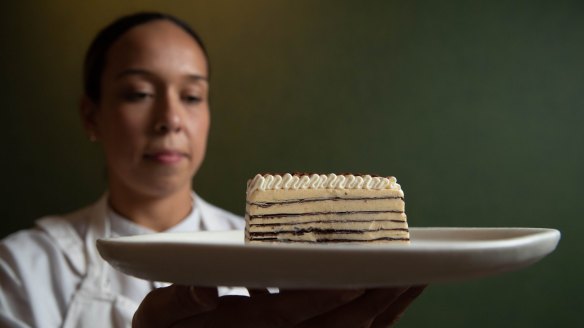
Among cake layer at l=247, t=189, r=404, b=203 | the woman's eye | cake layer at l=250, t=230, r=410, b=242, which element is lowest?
cake layer at l=250, t=230, r=410, b=242

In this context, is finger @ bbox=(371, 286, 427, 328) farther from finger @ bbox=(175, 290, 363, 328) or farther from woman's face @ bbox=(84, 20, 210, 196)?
woman's face @ bbox=(84, 20, 210, 196)

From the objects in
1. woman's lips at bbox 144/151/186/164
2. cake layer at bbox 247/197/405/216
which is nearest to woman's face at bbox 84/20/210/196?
woman's lips at bbox 144/151/186/164

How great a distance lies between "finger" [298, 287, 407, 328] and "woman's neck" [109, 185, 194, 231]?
50.4 inches

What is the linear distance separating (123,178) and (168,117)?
0.90 feet

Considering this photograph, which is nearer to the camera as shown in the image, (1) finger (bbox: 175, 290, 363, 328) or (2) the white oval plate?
(2) the white oval plate

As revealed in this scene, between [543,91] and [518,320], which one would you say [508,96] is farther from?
[518,320]

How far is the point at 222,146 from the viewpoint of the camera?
265 centimetres

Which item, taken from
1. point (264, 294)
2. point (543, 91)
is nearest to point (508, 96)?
point (543, 91)

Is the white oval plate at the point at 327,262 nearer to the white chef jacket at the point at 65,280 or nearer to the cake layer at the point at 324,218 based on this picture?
the cake layer at the point at 324,218

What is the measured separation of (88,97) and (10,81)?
73 centimetres

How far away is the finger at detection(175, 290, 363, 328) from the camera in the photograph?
79cm

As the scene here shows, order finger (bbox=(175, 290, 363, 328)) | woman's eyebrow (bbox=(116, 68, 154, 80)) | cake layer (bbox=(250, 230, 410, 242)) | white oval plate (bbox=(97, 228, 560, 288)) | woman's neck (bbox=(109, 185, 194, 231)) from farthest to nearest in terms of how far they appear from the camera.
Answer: woman's neck (bbox=(109, 185, 194, 231)), woman's eyebrow (bbox=(116, 68, 154, 80)), cake layer (bbox=(250, 230, 410, 242)), finger (bbox=(175, 290, 363, 328)), white oval plate (bbox=(97, 228, 560, 288))

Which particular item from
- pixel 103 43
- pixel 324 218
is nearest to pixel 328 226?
pixel 324 218

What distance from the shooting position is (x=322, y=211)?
3.91 ft
